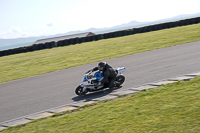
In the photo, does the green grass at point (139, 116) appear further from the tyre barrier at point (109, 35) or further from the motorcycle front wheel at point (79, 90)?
the tyre barrier at point (109, 35)

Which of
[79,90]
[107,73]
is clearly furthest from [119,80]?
[79,90]

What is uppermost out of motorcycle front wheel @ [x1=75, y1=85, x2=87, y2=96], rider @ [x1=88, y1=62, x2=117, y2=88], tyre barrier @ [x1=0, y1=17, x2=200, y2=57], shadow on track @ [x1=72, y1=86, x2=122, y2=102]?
tyre barrier @ [x1=0, y1=17, x2=200, y2=57]

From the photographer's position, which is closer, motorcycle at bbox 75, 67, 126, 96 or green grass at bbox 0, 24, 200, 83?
motorcycle at bbox 75, 67, 126, 96

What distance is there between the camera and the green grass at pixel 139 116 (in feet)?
16.4

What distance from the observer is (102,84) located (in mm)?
8992

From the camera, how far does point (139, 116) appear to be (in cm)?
564

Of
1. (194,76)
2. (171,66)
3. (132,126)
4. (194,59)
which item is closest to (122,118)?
(132,126)

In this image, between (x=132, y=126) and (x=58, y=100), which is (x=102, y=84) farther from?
(x=132, y=126)

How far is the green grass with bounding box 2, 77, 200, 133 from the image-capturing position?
16.4ft

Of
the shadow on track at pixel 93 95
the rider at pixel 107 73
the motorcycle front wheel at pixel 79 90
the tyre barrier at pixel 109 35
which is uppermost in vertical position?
the tyre barrier at pixel 109 35

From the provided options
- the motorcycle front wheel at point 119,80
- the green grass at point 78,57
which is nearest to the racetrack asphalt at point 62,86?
the motorcycle front wheel at point 119,80

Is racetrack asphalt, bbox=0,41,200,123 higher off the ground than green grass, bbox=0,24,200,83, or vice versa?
green grass, bbox=0,24,200,83

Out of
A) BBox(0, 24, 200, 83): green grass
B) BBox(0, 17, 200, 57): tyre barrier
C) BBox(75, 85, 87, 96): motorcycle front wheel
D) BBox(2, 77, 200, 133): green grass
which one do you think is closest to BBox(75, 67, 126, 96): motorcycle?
BBox(75, 85, 87, 96): motorcycle front wheel

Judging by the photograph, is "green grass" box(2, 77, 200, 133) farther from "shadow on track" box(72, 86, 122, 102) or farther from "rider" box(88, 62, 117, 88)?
"rider" box(88, 62, 117, 88)
